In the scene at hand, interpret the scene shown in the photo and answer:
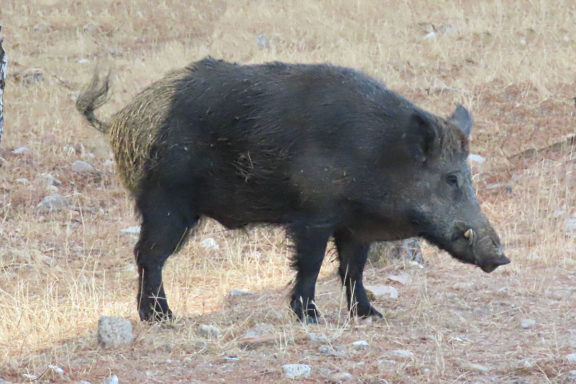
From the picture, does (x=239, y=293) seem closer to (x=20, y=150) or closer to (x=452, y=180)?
(x=452, y=180)

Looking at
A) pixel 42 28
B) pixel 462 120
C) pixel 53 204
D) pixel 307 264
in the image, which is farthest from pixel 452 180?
pixel 42 28

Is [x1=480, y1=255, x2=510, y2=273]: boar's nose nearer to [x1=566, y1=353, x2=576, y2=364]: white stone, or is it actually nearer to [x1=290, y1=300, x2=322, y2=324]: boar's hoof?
[x1=566, y1=353, x2=576, y2=364]: white stone

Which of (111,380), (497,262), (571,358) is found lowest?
(111,380)

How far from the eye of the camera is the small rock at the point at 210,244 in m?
7.64

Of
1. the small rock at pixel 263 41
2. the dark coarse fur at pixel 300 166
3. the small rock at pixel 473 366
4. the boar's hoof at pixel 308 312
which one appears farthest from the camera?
the small rock at pixel 263 41

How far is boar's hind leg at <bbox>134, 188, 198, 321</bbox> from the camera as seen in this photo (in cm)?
554

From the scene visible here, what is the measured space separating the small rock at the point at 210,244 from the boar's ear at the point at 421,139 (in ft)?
9.31

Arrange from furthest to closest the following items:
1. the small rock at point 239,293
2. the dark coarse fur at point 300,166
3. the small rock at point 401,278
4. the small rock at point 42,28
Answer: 1. the small rock at point 42,28
2. the small rock at point 401,278
3. the small rock at point 239,293
4. the dark coarse fur at point 300,166

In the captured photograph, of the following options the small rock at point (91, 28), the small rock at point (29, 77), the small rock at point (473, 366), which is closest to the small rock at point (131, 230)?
the small rock at point (473, 366)

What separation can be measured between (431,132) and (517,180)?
4.34m

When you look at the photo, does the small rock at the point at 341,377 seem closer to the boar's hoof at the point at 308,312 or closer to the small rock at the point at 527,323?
the boar's hoof at the point at 308,312

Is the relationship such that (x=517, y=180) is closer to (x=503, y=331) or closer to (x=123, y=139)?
(x=503, y=331)

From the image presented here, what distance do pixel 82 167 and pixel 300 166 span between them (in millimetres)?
5352

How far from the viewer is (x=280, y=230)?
295 inches
